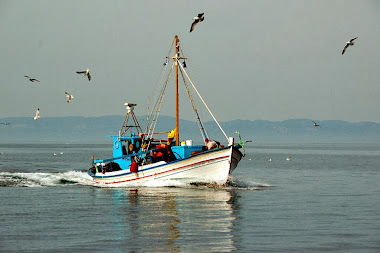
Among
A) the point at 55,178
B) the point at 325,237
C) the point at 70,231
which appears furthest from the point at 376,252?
the point at 55,178

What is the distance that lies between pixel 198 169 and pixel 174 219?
12907 millimetres

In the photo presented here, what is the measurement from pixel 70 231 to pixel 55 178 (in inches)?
1170

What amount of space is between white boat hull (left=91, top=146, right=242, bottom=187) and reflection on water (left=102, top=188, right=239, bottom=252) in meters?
0.98

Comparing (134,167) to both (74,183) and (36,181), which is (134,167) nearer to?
(74,183)

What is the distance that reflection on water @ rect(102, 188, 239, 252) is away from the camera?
19.6m

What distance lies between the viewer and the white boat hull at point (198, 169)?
123ft

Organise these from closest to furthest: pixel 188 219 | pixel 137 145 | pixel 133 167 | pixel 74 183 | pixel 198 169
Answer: pixel 188 219 → pixel 198 169 → pixel 133 167 → pixel 137 145 → pixel 74 183

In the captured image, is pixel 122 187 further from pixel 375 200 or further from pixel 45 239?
pixel 45 239

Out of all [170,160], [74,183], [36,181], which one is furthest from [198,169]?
[36,181]

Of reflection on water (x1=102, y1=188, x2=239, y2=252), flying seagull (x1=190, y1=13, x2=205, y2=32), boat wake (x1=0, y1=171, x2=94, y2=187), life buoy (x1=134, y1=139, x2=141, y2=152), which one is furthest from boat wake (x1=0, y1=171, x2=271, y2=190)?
flying seagull (x1=190, y1=13, x2=205, y2=32)

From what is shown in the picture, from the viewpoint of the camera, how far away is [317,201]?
32.8 metres

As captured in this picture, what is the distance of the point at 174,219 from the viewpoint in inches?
988

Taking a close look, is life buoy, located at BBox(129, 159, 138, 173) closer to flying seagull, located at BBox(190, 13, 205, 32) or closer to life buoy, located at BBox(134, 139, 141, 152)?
life buoy, located at BBox(134, 139, 141, 152)

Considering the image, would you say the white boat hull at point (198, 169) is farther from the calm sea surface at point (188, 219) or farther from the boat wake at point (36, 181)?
the boat wake at point (36, 181)
